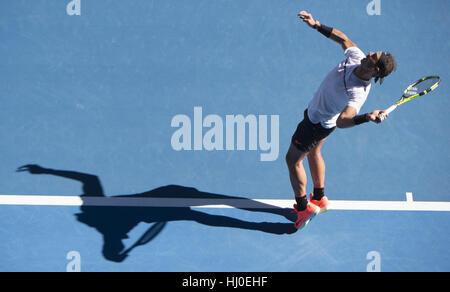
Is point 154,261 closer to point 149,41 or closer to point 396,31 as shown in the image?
point 149,41

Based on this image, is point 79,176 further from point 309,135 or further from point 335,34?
point 335,34

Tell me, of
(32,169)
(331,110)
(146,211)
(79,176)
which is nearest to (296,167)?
(331,110)

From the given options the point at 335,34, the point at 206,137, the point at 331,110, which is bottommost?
the point at 331,110

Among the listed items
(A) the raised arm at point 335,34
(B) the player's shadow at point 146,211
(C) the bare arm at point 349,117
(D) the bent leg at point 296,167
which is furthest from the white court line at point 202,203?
(A) the raised arm at point 335,34

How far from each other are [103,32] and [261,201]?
8.35 ft

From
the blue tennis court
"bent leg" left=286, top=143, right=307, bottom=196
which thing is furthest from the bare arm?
the blue tennis court

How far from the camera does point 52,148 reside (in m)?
4.52

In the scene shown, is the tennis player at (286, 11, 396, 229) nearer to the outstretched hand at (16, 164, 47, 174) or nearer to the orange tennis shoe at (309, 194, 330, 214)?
the orange tennis shoe at (309, 194, 330, 214)

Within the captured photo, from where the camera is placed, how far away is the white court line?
14.0 feet

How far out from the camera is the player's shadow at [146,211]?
13.1 feet

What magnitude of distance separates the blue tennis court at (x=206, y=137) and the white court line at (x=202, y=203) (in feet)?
0.04

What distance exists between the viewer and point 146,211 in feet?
13.8

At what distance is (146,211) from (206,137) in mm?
1006
